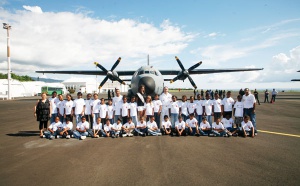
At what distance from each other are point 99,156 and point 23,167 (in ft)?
6.99

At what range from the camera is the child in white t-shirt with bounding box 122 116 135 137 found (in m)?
8.86

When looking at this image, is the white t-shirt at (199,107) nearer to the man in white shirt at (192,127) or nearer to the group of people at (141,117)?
the group of people at (141,117)

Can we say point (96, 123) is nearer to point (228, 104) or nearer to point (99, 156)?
point (99, 156)

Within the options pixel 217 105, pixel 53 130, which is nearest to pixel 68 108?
pixel 53 130

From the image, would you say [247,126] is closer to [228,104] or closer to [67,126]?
[228,104]

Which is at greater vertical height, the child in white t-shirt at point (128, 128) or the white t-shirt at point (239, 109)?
the white t-shirt at point (239, 109)

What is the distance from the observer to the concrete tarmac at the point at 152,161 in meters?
4.43

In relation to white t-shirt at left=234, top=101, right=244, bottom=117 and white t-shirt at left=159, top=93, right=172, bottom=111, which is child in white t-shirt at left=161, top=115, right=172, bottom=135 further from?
white t-shirt at left=234, top=101, right=244, bottom=117

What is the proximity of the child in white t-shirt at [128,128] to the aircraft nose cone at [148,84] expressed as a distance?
13.3 feet

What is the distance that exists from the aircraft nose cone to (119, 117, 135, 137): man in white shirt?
406 cm

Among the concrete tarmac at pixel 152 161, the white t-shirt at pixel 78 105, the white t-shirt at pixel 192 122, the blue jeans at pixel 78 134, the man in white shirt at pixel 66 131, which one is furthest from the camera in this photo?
the white t-shirt at pixel 78 105

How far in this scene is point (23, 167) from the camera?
523cm

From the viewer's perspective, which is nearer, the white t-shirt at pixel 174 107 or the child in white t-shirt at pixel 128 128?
the child in white t-shirt at pixel 128 128

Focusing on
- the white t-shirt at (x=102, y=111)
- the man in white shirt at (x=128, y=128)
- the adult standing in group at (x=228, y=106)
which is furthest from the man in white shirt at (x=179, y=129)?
the white t-shirt at (x=102, y=111)
